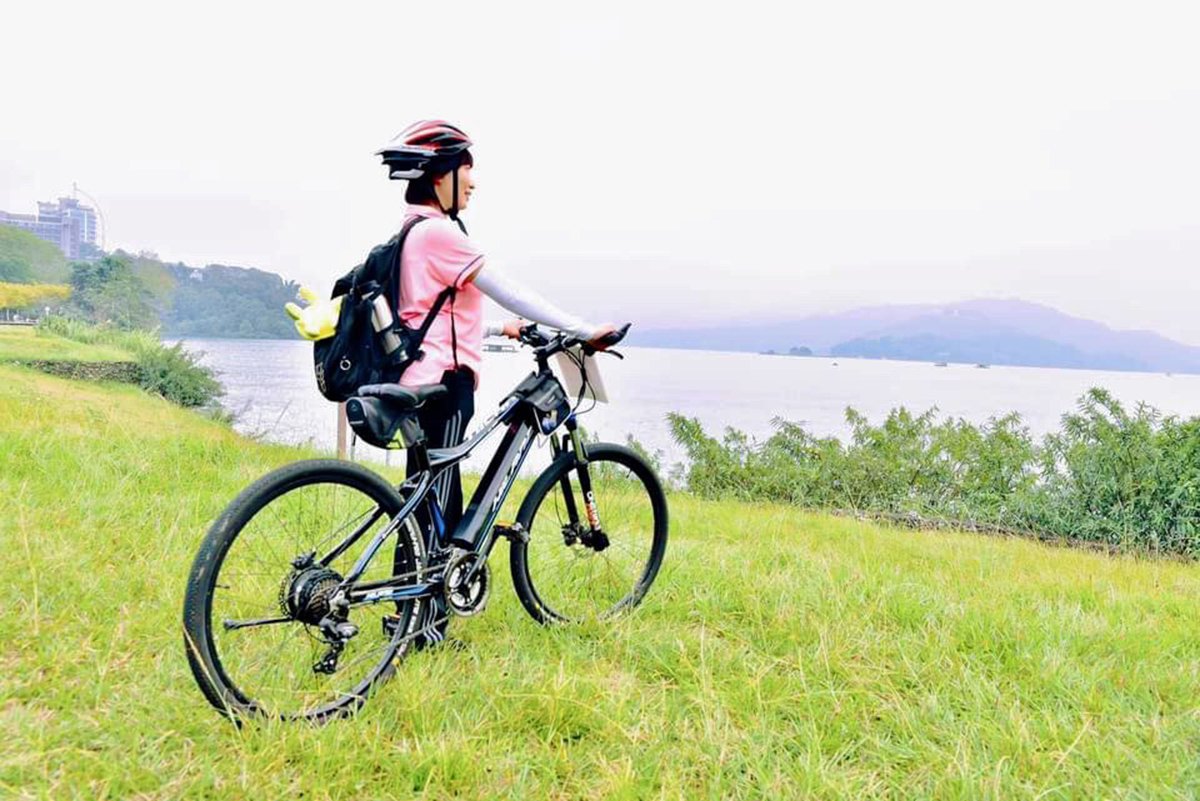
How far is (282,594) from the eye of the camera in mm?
1954

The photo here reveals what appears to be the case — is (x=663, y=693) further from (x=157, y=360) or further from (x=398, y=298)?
(x=157, y=360)

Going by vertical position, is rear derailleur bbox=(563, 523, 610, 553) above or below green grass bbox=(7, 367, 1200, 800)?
above

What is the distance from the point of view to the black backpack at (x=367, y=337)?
86.8 inches

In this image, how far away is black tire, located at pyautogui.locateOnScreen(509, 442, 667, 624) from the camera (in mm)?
2850

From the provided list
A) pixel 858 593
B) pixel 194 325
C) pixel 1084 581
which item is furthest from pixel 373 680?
pixel 194 325

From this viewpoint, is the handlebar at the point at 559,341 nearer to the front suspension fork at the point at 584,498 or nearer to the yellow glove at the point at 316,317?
the front suspension fork at the point at 584,498

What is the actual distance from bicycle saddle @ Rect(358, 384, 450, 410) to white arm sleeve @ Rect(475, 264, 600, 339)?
0.38m

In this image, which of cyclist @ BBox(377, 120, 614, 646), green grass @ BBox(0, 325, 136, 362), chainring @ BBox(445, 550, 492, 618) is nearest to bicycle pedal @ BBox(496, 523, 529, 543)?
chainring @ BBox(445, 550, 492, 618)

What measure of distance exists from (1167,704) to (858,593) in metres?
1.10

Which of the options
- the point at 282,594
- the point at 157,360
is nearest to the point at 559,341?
the point at 282,594

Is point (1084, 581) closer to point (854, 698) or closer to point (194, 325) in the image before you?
point (854, 698)

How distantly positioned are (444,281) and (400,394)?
456 millimetres

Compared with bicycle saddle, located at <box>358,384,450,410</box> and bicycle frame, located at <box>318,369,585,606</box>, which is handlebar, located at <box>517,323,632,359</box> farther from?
bicycle saddle, located at <box>358,384,450,410</box>

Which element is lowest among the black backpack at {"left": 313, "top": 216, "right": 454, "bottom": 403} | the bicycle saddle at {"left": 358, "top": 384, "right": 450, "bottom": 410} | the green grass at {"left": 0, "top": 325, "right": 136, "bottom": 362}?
the green grass at {"left": 0, "top": 325, "right": 136, "bottom": 362}
